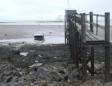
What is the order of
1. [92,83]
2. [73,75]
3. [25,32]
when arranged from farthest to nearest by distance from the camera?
[25,32] → [73,75] → [92,83]

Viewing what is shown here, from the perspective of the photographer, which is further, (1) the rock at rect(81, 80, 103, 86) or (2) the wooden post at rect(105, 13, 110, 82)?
(1) the rock at rect(81, 80, 103, 86)

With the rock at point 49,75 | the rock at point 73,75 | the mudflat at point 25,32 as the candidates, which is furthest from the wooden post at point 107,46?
the mudflat at point 25,32

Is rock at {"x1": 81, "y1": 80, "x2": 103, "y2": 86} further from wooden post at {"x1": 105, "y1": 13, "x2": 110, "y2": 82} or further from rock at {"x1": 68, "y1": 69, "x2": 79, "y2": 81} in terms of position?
rock at {"x1": 68, "y1": 69, "x2": 79, "y2": 81}

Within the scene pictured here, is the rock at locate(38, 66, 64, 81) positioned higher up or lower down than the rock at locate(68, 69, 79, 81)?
higher up

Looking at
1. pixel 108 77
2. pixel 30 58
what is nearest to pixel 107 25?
pixel 108 77

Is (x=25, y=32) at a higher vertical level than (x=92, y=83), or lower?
lower

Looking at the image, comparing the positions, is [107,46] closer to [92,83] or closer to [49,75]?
[92,83]

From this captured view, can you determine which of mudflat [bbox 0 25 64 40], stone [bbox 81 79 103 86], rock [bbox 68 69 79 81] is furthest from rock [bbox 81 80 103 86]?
mudflat [bbox 0 25 64 40]

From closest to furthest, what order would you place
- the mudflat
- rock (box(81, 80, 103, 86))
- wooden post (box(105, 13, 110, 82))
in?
wooden post (box(105, 13, 110, 82))
rock (box(81, 80, 103, 86))
the mudflat

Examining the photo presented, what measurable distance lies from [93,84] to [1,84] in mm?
3262

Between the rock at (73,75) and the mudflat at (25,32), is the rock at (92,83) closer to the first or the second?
the rock at (73,75)

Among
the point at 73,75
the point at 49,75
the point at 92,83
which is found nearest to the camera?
the point at 92,83

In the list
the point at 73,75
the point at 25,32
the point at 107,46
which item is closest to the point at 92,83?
the point at 107,46

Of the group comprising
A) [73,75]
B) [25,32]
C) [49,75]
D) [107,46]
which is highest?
[107,46]
